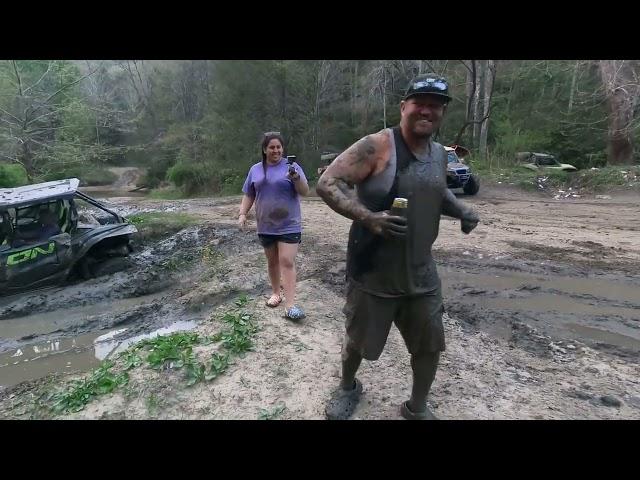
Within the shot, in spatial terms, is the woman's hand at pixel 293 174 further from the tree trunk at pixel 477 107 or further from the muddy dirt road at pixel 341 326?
the tree trunk at pixel 477 107

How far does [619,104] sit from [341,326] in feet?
53.6

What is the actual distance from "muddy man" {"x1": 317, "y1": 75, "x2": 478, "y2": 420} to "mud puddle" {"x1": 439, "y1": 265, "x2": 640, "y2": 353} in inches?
98.4

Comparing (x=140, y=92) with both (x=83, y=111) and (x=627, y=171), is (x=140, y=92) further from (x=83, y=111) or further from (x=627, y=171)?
(x=627, y=171)

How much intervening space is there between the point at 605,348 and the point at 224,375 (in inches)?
144

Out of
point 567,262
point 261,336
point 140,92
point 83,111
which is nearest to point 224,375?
point 261,336

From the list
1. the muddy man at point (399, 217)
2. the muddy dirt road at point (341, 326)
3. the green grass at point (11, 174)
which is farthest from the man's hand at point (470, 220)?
the green grass at point (11, 174)

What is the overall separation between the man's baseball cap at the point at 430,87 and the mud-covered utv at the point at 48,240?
679 centimetres

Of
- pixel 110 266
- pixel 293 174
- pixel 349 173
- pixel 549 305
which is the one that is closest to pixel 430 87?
pixel 349 173

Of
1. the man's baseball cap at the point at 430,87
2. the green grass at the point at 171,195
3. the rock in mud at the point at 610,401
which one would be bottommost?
the green grass at the point at 171,195

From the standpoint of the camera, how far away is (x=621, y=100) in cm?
1606

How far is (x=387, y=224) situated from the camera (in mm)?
2432

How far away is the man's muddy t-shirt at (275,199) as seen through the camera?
4367 millimetres

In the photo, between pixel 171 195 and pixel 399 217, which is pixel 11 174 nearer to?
pixel 171 195

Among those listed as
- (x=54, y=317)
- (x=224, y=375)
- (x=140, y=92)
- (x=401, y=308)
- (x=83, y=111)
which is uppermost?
(x=140, y=92)
